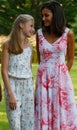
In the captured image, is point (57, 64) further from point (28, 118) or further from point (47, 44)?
point (28, 118)

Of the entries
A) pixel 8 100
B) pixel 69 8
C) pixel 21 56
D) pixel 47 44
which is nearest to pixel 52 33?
pixel 47 44

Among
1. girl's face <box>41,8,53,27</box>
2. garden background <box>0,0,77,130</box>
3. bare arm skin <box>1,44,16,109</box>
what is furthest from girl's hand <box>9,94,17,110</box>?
garden background <box>0,0,77,130</box>

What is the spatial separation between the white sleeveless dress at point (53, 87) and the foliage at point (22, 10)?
30.4m

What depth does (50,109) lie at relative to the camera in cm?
555

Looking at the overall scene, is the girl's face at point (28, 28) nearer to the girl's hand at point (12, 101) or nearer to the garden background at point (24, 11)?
the girl's hand at point (12, 101)

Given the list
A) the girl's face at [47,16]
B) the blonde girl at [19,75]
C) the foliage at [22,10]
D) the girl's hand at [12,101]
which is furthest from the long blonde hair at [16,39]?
the foliage at [22,10]

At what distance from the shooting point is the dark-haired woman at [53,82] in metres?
5.52

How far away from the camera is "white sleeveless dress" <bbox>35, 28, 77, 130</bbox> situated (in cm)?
552

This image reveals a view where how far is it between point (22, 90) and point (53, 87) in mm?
477

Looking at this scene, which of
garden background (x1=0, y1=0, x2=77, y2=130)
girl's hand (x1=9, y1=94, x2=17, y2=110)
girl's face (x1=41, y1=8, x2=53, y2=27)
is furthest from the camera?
garden background (x1=0, y1=0, x2=77, y2=130)

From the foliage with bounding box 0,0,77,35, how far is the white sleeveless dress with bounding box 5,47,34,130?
30.7 m

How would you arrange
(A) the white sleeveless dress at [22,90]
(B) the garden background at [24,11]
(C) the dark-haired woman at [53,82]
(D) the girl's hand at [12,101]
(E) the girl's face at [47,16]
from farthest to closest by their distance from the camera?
1. (B) the garden background at [24,11]
2. (C) the dark-haired woman at [53,82]
3. (E) the girl's face at [47,16]
4. (A) the white sleeveless dress at [22,90]
5. (D) the girl's hand at [12,101]

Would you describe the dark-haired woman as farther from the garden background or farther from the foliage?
the foliage

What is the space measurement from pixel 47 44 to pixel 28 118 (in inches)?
31.7
